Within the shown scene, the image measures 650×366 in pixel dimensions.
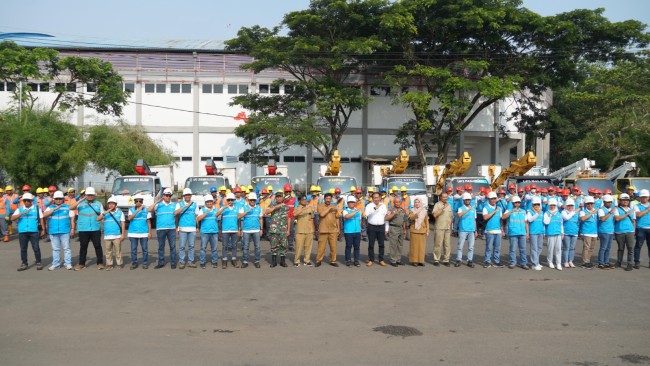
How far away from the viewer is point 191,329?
23.1 feet

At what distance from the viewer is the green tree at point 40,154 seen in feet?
75.4

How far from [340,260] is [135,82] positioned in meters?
30.6

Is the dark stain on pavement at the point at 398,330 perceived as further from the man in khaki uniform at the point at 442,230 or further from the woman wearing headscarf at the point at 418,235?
the man in khaki uniform at the point at 442,230

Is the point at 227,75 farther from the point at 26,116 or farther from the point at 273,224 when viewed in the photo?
the point at 273,224

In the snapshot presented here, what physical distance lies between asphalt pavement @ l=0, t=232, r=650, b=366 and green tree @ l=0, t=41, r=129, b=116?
69.6 ft

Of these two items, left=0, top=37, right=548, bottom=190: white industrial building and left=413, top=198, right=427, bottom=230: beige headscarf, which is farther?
left=0, top=37, right=548, bottom=190: white industrial building

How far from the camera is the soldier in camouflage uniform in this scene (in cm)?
1183

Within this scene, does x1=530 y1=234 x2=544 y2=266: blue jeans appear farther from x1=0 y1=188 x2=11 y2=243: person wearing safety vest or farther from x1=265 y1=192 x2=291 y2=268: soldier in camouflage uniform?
x1=0 y1=188 x2=11 y2=243: person wearing safety vest

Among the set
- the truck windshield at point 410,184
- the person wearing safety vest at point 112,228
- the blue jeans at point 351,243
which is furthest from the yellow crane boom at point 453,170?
the person wearing safety vest at point 112,228

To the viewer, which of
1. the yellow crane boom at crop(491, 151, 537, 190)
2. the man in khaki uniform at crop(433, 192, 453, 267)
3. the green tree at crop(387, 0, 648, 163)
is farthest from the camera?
the green tree at crop(387, 0, 648, 163)

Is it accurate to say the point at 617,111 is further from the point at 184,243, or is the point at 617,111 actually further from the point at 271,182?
the point at 184,243

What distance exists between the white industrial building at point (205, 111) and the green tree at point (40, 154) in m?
14.1

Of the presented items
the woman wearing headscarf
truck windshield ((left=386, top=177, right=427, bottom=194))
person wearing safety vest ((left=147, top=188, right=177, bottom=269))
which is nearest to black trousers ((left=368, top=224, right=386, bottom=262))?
the woman wearing headscarf

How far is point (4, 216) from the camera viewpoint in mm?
17062
